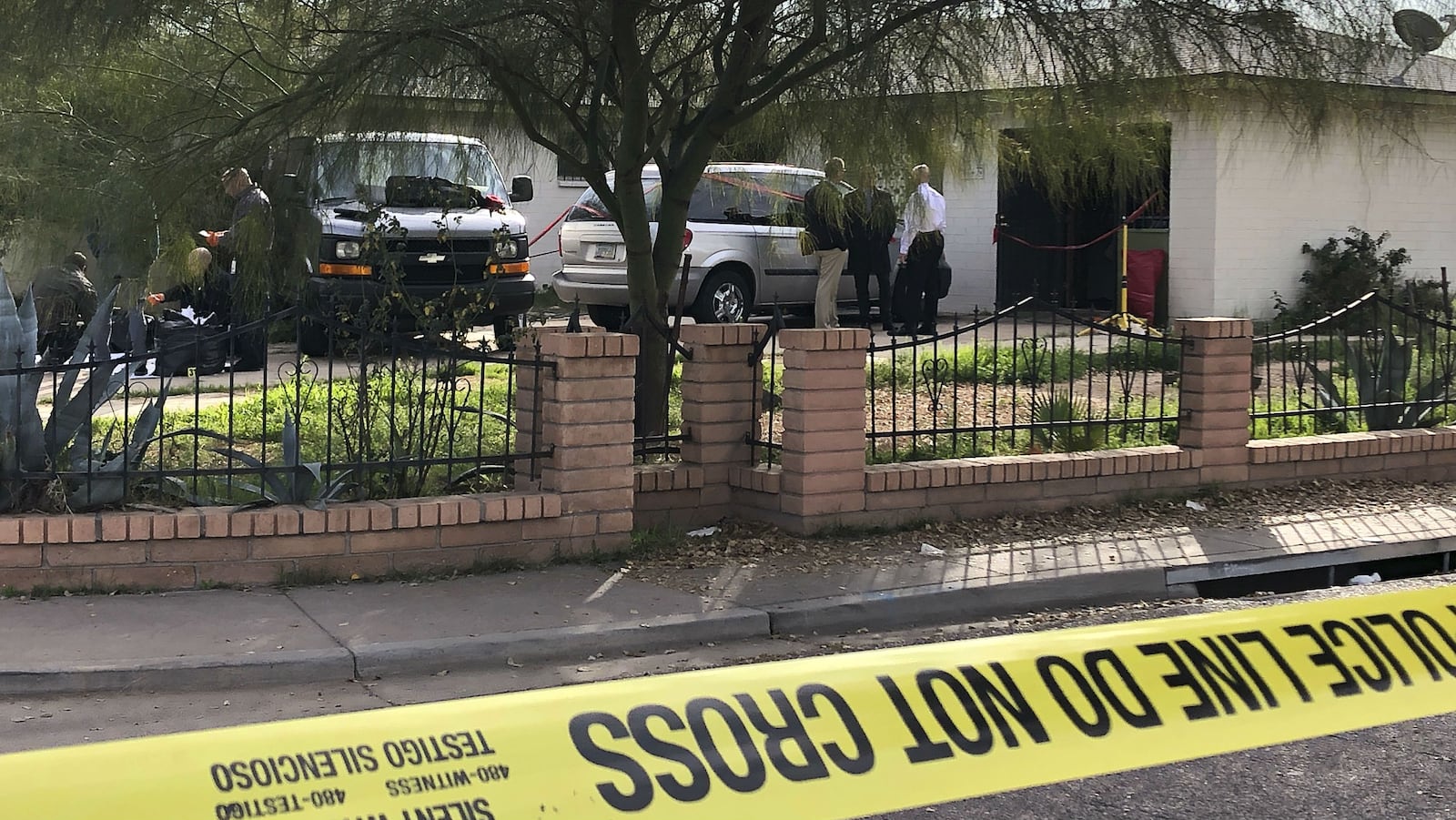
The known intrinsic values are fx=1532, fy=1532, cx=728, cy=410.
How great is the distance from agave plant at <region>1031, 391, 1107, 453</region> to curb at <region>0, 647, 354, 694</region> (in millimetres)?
4546

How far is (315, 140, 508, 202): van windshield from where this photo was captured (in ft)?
26.5

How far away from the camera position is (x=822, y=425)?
25.5ft

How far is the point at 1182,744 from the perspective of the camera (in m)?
3.26

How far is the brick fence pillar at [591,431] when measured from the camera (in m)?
7.27

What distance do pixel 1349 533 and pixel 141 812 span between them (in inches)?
282

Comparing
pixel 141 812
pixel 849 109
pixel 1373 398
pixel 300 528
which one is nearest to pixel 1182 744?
pixel 141 812

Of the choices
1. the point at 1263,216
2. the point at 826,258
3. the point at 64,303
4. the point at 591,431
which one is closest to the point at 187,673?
the point at 591,431

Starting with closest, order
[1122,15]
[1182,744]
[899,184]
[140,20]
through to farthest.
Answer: [1182,744] → [140,20] → [1122,15] → [899,184]

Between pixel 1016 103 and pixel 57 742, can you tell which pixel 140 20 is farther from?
pixel 1016 103

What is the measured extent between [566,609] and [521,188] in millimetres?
7470

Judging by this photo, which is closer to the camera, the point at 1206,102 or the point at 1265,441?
the point at 1206,102

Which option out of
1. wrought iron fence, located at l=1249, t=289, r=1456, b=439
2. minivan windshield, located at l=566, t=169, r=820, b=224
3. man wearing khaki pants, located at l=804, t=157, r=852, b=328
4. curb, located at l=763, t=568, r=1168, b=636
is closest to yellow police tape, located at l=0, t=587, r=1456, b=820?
curb, located at l=763, t=568, r=1168, b=636

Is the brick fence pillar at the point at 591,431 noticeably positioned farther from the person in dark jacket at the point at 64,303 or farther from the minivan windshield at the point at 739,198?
the person in dark jacket at the point at 64,303

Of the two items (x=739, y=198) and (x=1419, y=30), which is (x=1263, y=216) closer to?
(x=739, y=198)
